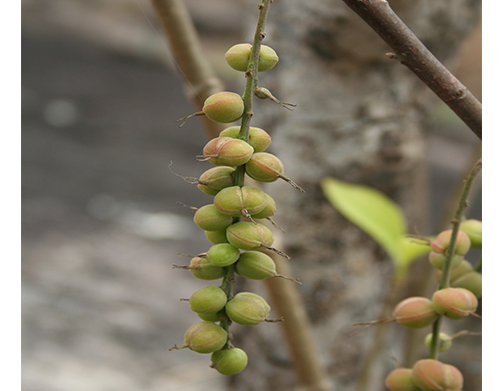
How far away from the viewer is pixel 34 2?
17.7 ft

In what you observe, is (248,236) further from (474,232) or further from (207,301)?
(474,232)

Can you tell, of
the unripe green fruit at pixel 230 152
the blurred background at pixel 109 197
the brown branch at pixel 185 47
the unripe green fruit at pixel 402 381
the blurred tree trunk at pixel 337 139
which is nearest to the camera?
the unripe green fruit at pixel 230 152

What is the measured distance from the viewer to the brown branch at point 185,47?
17.2 inches

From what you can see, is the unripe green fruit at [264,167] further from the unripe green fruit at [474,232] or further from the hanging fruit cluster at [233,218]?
the unripe green fruit at [474,232]

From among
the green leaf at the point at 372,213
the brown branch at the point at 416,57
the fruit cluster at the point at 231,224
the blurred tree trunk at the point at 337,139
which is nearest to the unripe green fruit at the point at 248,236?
the fruit cluster at the point at 231,224

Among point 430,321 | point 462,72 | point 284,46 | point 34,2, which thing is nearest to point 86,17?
point 34,2

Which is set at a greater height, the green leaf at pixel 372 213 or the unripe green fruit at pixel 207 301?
the green leaf at pixel 372 213

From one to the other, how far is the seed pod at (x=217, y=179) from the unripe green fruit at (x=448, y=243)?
157 millimetres

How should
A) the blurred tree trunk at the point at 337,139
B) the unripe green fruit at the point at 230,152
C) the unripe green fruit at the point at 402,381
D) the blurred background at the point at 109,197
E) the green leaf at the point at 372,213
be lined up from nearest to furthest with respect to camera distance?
the unripe green fruit at the point at 230,152
the unripe green fruit at the point at 402,381
the green leaf at the point at 372,213
the blurred tree trunk at the point at 337,139
the blurred background at the point at 109,197

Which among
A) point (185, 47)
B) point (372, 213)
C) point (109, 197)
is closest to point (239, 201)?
point (185, 47)

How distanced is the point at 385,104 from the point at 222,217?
0.80m

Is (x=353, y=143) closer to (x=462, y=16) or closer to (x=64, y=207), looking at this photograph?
(x=462, y=16)

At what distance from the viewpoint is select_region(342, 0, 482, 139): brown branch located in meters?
0.25

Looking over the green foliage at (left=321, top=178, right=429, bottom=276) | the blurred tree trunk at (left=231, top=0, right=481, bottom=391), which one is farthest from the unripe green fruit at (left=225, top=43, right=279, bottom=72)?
the blurred tree trunk at (left=231, top=0, right=481, bottom=391)
